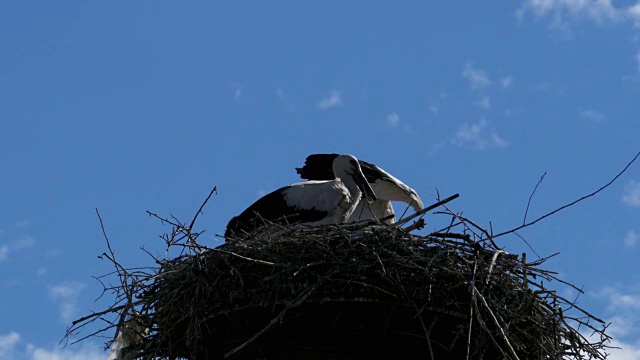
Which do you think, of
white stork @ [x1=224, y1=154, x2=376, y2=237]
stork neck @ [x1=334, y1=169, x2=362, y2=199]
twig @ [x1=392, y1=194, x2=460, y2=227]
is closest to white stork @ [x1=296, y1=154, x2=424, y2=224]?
stork neck @ [x1=334, y1=169, x2=362, y2=199]

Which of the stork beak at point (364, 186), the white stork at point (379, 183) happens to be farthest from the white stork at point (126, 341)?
the white stork at point (379, 183)

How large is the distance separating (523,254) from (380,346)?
3.85ft

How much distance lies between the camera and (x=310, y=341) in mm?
8109

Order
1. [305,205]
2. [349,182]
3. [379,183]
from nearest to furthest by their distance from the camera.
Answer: [305,205], [349,182], [379,183]

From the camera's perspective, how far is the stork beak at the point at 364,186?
11.2 metres

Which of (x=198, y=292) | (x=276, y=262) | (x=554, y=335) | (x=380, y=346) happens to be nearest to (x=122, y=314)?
(x=198, y=292)

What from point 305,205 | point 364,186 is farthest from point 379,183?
point 305,205

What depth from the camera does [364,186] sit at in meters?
11.2

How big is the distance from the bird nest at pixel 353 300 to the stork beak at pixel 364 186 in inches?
112

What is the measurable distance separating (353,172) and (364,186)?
16cm

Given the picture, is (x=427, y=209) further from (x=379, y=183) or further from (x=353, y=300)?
(x=379, y=183)

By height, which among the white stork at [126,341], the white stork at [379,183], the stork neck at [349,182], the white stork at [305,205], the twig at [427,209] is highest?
the white stork at [379,183]

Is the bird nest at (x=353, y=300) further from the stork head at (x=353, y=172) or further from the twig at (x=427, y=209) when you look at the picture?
the stork head at (x=353, y=172)

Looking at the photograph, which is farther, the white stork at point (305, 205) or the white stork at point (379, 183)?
the white stork at point (379, 183)
